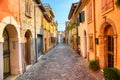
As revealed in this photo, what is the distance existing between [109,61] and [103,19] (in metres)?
2.48

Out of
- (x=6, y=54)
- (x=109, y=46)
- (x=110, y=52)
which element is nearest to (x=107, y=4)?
(x=109, y=46)

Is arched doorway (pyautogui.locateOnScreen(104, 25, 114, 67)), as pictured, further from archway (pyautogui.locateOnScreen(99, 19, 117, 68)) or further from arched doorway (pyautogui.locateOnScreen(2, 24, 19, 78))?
arched doorway (pyautogui.locateOnScreen(2, 24, 19, 78))

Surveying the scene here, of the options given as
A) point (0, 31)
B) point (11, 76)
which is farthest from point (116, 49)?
point (11, 76)

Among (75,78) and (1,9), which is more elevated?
(1,9)

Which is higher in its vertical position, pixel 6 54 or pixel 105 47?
pixel 105 47

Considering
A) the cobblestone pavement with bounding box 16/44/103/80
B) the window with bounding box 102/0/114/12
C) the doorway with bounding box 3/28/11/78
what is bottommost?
the cobblestone pavement with bounding box 16/44/103/80

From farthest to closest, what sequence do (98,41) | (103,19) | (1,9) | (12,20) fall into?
(98,41)
(103,19)
(12,20)
(1,9)

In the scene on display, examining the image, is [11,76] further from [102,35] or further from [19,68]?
[102,35]

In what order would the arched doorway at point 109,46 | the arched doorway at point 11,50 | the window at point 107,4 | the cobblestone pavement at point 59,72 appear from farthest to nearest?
the arched doorway at point 11,50
the cobblestone pavement at point 59,72
the arched doorway at point 109,46
the window at point 107,4

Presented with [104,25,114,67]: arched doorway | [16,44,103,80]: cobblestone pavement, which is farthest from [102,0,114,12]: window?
[16,44,103,80]: cobblestone pavement

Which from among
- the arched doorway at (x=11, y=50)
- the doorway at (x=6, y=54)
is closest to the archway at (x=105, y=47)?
the arched doorway at (x=11, y=50)

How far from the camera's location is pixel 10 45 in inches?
384

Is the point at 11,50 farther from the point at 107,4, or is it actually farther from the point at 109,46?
the point at 107,4

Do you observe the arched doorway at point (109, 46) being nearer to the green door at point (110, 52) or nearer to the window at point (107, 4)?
the green door at point (110, 52)
